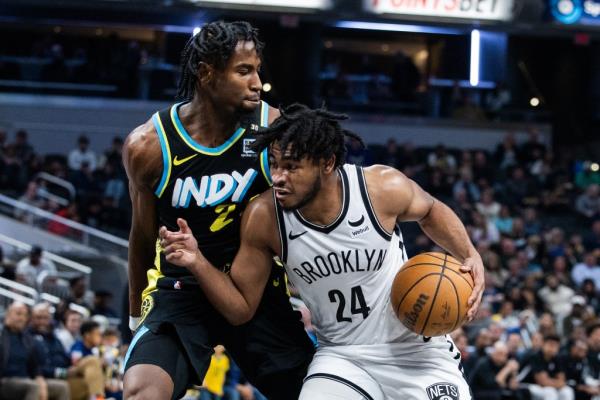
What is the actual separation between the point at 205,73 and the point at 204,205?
0.60m

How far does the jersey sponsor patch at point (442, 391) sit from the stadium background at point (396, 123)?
22.1ft

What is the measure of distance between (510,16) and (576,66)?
7.19 m

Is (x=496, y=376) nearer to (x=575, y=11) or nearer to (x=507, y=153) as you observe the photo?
(x=575, y=11)

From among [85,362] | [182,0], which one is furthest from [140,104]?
[85,362]

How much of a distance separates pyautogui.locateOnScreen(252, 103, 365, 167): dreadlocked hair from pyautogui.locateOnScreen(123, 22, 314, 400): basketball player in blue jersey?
0.13 m

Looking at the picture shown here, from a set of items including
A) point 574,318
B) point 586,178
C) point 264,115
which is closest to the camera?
point 264,115

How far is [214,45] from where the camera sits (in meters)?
5.00

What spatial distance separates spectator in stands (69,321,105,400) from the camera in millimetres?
10195

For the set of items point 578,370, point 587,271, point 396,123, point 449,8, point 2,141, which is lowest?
point 578,370

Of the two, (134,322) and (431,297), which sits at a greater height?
(431,297)

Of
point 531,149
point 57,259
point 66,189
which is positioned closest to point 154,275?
point 57,259

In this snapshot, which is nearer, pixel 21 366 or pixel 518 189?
pixel 21 366

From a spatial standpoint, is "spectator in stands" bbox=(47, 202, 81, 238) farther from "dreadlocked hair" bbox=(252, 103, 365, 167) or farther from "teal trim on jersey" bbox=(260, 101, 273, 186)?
"dreadlocked hair" bbox=(252, 103, 365, 167)

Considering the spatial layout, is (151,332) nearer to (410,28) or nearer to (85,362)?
(85,362)
